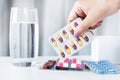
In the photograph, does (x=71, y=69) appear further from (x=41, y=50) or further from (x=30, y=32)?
(x=41, y=50)

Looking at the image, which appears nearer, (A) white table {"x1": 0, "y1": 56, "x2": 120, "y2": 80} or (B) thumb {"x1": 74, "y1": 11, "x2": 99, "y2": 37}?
(A) white table {"x1": 0, "y1": 56, "x2": 120, "y2": 80}

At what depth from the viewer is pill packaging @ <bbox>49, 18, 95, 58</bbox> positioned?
0.80 meters

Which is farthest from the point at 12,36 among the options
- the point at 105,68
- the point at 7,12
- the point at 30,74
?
the point at 7,12

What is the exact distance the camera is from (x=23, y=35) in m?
0.82

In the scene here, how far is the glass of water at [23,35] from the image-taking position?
825 mm

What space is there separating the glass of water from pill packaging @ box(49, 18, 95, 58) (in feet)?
0.22

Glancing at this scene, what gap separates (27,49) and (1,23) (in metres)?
0.62

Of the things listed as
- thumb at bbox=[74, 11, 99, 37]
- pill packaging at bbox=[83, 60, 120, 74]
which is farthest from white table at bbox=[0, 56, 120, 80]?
thumb at bbox=[74, 11, 99, 37]

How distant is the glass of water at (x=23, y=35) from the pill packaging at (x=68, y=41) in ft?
0.22

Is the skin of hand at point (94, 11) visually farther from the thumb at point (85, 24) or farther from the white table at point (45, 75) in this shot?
the white table at point (45, 75)

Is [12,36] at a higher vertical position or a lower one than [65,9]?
lower

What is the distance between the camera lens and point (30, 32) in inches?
32.6

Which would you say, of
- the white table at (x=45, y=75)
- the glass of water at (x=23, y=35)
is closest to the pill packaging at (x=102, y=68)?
the white table at (x=45, y=75)

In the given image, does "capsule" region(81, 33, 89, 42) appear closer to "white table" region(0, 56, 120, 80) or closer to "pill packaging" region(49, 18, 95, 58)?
"pill packaging" region(49, 18, 95, 58)
